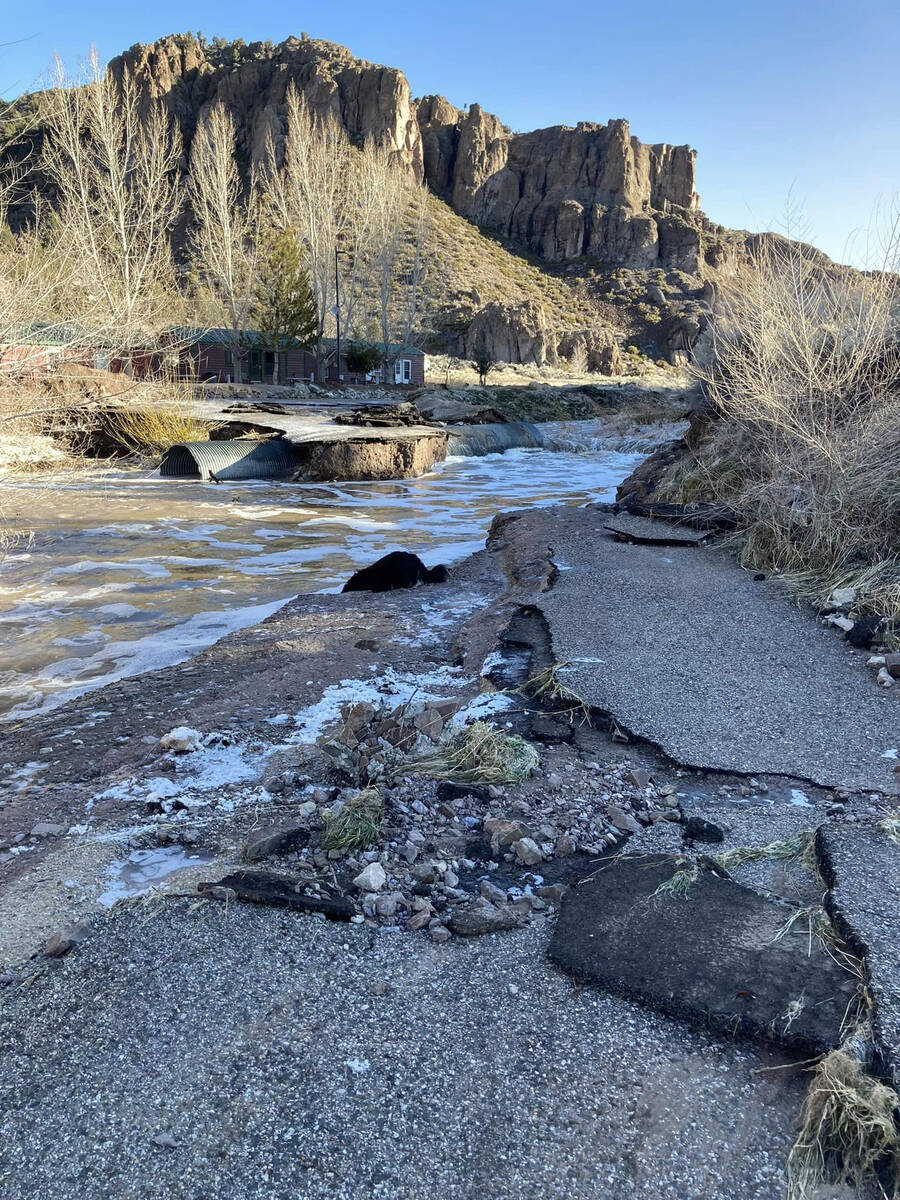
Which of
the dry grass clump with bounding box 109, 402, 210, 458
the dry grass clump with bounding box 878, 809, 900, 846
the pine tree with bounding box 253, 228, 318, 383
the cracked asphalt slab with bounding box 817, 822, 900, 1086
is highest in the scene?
the pine tree with bounding box 253, 228, 318, 383

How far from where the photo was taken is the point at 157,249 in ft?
101

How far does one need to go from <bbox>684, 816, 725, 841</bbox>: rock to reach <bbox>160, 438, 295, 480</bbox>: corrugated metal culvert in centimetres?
1479

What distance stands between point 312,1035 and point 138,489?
14.4 meters

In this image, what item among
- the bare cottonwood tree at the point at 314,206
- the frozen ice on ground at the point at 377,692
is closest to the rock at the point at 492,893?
the frozen ice on ground at the point at 377,692

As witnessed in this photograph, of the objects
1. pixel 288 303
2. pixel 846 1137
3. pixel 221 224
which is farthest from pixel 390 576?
pixel 221 224

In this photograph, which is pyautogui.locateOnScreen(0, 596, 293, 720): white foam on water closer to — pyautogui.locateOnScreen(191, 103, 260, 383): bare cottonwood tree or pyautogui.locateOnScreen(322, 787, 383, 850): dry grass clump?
pyautogui.locateOnScreen(322, 787, 383, 850): dry grass clump

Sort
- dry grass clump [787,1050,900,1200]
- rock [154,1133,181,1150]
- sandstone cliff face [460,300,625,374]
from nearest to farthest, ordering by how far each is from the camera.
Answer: dry grass clump [787,1050,900,1200] < rock [154,1133,181,1150] < sandstone cliff face [460,300,625,374]

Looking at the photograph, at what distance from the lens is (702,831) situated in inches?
103

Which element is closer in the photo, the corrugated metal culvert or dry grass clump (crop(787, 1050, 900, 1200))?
dry grass clump (crop(787, 1050, 900, 1200))

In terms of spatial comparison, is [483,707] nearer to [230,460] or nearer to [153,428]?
[230,460]

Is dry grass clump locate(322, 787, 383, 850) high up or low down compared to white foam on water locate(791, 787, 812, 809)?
up

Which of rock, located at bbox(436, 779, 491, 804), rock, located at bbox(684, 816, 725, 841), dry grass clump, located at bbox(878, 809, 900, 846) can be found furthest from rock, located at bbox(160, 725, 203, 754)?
dry grass clump, located at bbox(878, 809, 900, 846)

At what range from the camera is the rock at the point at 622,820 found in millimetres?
2684

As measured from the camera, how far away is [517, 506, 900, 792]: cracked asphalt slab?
3221 millimetres
